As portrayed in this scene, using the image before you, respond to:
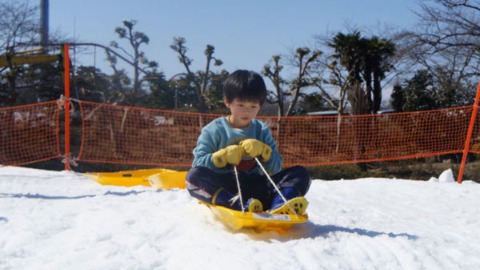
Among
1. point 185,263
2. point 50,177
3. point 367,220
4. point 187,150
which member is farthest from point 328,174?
point 185,263

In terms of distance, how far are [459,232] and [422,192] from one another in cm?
205

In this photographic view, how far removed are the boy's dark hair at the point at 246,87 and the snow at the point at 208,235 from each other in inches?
33.7

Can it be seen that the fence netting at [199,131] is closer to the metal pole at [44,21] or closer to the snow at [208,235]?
the snow at [208,235]

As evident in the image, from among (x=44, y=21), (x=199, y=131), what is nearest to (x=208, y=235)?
(x=199, y=131)

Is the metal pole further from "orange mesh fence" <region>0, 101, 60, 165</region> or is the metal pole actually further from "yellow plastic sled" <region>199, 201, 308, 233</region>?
"yellow plastic sled" <region>199, 201, 308, 233</region>

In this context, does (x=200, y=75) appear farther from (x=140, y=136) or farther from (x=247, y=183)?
(x=247, y=183)

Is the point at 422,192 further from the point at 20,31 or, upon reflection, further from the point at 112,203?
the point at 20,31

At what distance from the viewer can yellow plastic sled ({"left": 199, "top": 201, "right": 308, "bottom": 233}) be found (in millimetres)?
2758

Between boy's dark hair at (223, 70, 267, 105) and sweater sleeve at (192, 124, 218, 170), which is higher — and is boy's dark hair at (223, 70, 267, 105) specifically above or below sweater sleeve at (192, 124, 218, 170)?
above

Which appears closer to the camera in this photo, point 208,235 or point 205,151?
point 208,235

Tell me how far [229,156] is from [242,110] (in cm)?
43

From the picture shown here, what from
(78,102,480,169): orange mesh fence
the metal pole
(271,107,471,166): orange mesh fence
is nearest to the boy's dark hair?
(78,102,480,169): orange mesh fence

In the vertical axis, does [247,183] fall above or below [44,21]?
below

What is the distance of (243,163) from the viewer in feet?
11.0
